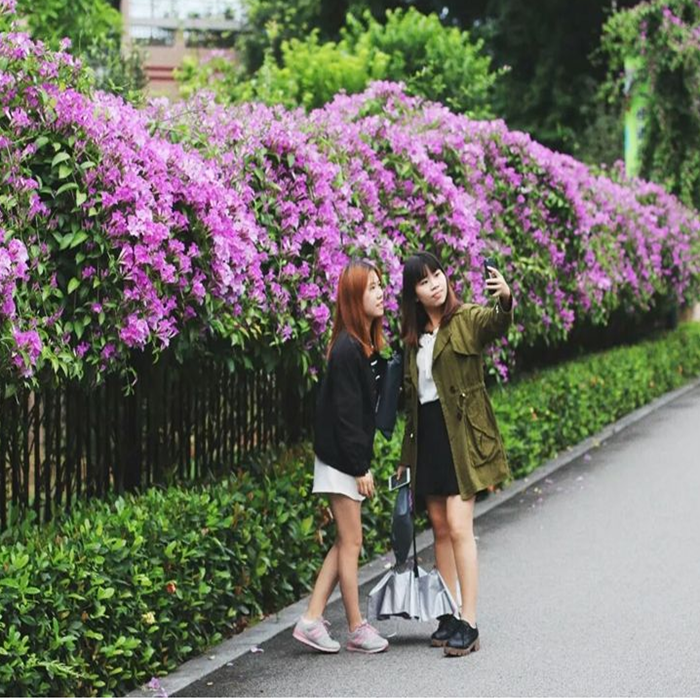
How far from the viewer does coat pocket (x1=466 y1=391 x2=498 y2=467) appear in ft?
20.6

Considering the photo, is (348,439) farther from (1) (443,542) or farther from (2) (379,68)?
(2) (379,68)

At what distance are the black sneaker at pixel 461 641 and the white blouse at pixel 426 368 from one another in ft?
3.46

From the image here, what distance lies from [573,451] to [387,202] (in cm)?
477

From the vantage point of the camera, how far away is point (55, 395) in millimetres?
6367

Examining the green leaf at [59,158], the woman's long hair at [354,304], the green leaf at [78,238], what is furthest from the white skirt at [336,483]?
the green leaf at [59,158]

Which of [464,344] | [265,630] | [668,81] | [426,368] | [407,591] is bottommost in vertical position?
[265,630]

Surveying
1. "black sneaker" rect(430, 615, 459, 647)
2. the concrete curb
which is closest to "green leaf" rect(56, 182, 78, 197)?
the concrete curb

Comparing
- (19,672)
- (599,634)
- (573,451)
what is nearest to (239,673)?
(19,672)

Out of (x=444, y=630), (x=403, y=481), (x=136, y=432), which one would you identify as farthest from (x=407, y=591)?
(x=136, y=432)

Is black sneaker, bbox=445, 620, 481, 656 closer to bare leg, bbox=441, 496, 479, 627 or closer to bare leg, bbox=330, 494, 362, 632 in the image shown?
bare leg, bbox=441, 496, 479, 627

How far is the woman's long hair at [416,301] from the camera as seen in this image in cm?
630

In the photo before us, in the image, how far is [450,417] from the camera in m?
6.29

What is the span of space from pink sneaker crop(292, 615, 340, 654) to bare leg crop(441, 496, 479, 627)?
0.63 m

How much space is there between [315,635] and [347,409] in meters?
1.07
